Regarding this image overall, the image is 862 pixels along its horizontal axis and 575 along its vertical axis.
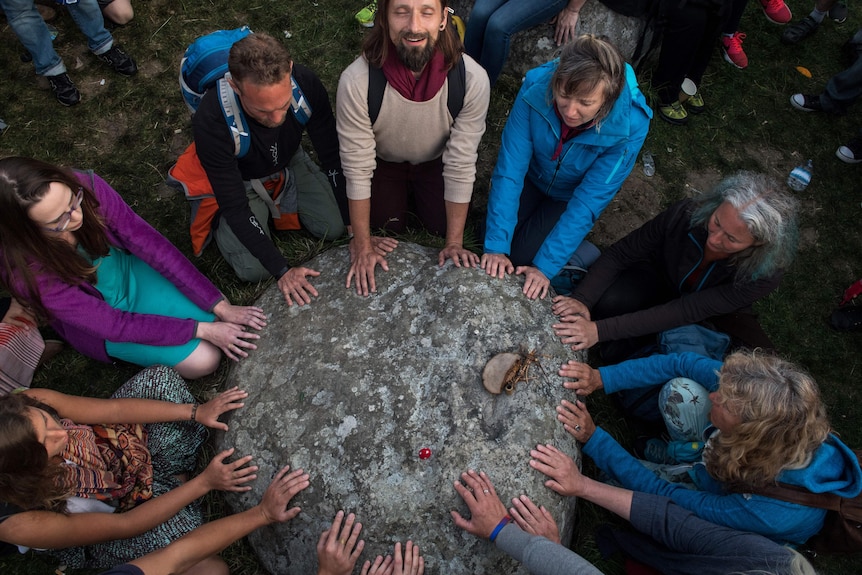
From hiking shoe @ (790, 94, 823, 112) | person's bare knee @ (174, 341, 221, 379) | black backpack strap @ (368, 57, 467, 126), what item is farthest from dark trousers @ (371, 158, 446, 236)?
hiking shoe @ (790, 94, 823, 112)

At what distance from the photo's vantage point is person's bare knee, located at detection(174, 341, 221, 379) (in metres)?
3.66

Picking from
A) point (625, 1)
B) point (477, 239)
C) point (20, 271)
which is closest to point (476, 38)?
point (625, 1)

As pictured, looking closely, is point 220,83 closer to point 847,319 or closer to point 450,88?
point 450,88

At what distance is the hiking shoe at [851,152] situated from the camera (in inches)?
205

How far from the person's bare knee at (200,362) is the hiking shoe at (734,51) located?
215 inches

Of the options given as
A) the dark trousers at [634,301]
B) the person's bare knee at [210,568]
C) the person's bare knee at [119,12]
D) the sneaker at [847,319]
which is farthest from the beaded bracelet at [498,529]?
the person's bare knee at [119,12]

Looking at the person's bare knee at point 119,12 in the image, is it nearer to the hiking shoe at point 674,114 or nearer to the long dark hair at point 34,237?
the long dark hair at point 34,237

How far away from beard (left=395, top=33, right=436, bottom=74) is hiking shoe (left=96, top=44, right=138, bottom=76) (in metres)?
3.27

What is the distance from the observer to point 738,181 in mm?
3291

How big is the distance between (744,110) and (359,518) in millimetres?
5139

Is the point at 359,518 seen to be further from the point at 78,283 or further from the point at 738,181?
the point at 738,181

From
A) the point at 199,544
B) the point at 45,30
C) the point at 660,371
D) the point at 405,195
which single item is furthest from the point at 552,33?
the point at 199,544

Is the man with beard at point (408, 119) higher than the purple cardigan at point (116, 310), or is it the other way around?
the man with beard at point (408, 119)

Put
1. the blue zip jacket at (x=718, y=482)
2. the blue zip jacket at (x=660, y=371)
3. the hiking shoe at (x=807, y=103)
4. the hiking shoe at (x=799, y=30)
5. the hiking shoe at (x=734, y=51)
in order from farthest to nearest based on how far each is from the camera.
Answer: the hiking shoe at (x=799, y=30) < the hiking shoe at (x=734, y=51) < the hiking shoe at (x=807, y=103) < the blue zip jacket at (x=660, y=371) < the blue zip jacket at (x=718, y=482)
